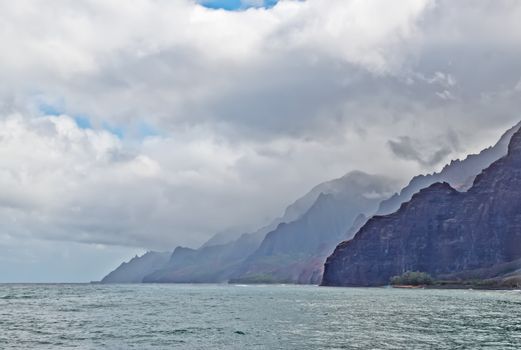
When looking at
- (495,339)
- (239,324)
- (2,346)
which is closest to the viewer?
(2,346)

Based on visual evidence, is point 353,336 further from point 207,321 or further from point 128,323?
point 128,323

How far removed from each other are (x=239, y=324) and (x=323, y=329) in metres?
18.6

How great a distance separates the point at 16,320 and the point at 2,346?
1677 inches

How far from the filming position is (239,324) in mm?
103062

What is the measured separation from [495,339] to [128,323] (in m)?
63.8

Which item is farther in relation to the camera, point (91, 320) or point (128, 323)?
point (91, 320)

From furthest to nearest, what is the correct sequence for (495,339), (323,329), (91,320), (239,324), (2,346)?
(91,320)
(239,324)
(323,329)
(495,339)
(2,346)

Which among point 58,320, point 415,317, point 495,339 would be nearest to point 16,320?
point 58,320

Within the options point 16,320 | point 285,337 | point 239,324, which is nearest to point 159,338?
point 285,337

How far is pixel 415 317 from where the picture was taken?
375 ft

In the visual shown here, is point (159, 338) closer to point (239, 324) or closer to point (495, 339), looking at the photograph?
point (239, 324)

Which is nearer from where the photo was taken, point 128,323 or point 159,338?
point 159,338

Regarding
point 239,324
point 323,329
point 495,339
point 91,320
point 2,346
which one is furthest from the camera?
point 91,320

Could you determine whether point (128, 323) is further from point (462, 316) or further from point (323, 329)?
point (462, 316)
